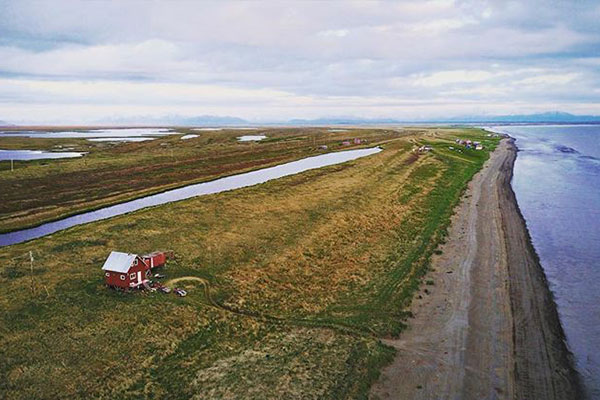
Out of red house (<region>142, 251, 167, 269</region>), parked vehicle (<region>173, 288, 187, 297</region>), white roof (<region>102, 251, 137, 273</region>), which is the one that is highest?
white roof (<region>102, 251, 137, 273</region>)

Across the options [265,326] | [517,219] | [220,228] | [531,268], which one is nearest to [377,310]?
[265,326]

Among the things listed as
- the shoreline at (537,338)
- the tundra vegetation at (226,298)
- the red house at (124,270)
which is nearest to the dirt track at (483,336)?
the shoreline at (537,338)

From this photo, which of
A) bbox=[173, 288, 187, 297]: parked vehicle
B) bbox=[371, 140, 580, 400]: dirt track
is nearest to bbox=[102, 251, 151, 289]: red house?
bbox=[173, 288, 187, 297]: parked vehicle

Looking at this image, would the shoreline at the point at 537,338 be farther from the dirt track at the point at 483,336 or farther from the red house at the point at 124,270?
the red house at the point at 124,270

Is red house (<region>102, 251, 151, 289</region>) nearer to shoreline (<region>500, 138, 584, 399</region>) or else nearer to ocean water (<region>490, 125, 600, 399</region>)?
shoreline (<region>500, 138, 584, 399</region>)

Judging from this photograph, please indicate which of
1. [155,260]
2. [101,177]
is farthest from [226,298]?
[101,177]

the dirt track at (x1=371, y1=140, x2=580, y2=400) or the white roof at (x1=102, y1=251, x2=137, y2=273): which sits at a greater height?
the white roof at (x1=102, y1=251, x2=137, y2=273)
